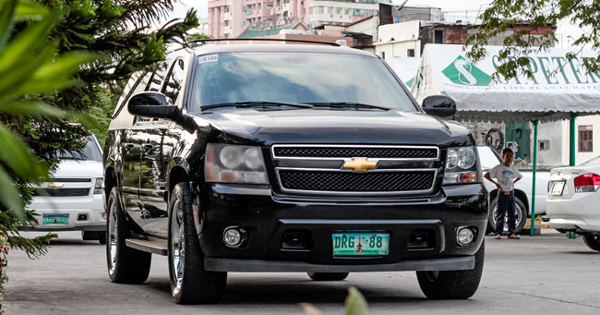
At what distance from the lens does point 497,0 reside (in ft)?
69.3

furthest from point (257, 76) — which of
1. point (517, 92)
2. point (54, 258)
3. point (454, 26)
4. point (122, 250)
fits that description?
point (454, 26)

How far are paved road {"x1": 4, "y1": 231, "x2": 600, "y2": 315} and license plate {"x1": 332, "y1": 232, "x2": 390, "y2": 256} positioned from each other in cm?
37

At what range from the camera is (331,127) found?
748cm

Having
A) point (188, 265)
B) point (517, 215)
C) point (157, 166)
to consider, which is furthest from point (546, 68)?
point (188, 265)

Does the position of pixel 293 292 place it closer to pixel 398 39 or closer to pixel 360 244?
pixel 360 244

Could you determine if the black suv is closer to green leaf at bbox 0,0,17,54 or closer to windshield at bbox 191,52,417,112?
windshield at bbox 191,52,417,112

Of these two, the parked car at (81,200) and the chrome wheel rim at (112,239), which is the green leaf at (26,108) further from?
the parked car at (81,200)

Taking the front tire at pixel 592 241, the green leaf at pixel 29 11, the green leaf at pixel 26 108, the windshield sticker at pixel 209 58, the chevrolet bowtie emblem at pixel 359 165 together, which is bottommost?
the front tire at pixel 592 241

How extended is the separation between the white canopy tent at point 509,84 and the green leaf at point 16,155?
18.9 m

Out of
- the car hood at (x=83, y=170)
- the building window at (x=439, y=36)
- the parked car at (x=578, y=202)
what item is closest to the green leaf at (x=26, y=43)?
the parked car at (x=578, y=202)

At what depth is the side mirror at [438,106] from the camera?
→ 891cm

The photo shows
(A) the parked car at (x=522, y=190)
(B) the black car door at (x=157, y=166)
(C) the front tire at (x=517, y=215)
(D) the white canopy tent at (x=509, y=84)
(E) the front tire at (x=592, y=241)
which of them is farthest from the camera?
(A) the parked car at (x=522, y=190)

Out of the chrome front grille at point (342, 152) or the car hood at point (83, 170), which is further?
the car hood at point (83, 170)

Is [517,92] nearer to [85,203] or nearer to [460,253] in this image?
[85,203]
